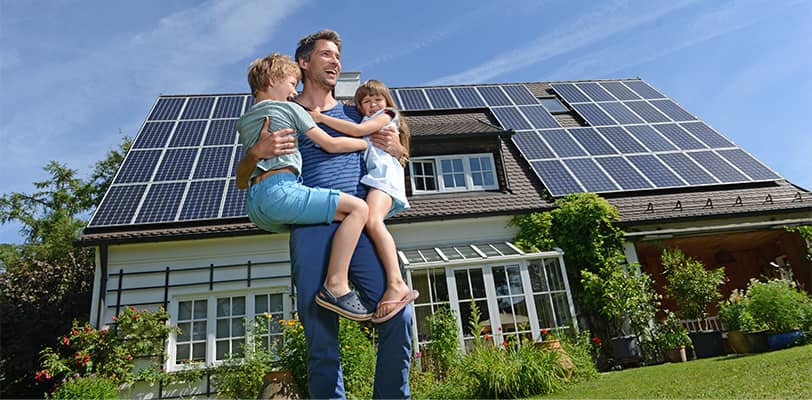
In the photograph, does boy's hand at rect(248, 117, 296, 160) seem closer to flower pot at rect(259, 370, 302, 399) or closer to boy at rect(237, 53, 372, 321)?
boy at rect(237, 53, 372, 321)

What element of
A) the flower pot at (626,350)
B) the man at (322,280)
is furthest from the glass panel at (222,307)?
the man at (322,280)

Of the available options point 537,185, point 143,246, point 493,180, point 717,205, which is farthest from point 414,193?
point 717,205

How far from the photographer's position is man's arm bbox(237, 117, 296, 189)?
171 cm

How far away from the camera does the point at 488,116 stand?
13031 mm

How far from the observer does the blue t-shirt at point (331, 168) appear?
186cm

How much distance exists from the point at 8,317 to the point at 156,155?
5614mm

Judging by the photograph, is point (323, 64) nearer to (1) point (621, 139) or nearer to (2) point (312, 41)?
Answer: (2) point (312, 41)

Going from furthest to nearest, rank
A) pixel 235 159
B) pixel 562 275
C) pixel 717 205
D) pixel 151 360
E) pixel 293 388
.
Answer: pixel 235 159 → pixel 717 205 → pixel 562 275 → pixel 151 360 → pixel 293 388

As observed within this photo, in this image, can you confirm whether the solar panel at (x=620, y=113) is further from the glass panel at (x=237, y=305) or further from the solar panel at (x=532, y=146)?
the glass panel at (x=237, y=305)

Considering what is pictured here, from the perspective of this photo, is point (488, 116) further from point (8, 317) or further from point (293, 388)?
point (8, 317)

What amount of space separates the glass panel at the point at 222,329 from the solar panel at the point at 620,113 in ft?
35.3

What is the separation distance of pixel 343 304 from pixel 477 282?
22.5 ft

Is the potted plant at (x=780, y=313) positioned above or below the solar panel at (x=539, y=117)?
below

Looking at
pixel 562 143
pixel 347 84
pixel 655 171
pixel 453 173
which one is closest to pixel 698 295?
pixel 655 171
